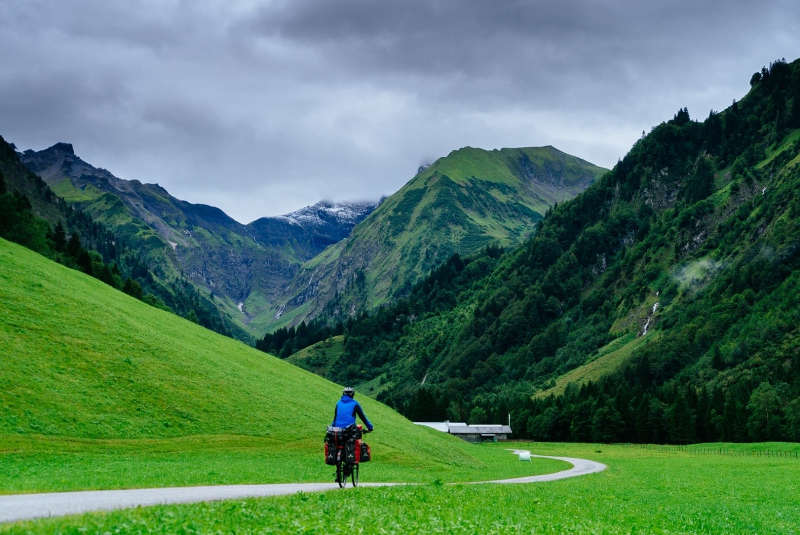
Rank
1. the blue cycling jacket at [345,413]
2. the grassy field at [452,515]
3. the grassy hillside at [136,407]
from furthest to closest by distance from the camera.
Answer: the grassy hillside at [136,407], the blue cycling jacket at [345,413], the grassy field at [452,515]

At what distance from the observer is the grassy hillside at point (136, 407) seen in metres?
44.3

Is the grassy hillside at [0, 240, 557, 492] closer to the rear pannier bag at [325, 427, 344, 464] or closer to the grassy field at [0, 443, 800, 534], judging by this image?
the rear pannier bag at [325, 427, 344, 464]

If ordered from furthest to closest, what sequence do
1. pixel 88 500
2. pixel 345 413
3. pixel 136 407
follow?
pixel 136 407 → pixel 345 413 → pixel 88 500

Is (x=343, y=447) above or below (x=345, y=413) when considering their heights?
below

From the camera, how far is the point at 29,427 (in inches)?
1944

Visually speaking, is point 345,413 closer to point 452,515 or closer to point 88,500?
point 452,515

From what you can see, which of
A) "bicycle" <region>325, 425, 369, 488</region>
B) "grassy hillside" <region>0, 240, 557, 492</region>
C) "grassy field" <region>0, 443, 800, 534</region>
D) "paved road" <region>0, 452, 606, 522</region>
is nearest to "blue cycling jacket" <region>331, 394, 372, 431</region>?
"bicycle" <region>325, 425, 369, 488</region>

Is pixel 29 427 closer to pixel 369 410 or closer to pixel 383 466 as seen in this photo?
pixel 383 466

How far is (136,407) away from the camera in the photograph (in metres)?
58.6

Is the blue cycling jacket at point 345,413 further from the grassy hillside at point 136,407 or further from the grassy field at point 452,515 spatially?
the grassy hillside at point 136,407

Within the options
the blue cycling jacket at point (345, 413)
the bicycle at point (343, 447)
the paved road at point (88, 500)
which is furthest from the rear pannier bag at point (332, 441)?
the paved road at point (88, 500)

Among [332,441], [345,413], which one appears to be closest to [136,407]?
[332,441]

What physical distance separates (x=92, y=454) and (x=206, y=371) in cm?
2511

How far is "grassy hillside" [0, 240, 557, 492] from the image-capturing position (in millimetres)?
44281
